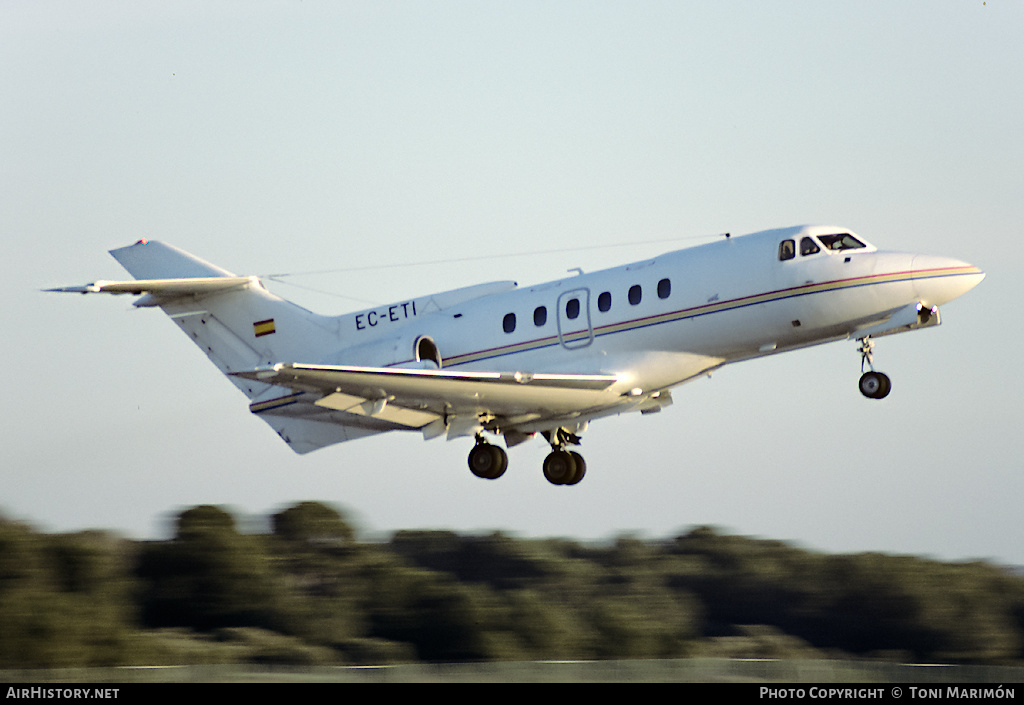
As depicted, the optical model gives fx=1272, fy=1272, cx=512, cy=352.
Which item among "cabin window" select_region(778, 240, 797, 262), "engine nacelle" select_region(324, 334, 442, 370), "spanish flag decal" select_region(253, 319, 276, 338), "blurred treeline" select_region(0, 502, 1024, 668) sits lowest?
"blurred treeline" select_region(0, 502, 1024, 668)

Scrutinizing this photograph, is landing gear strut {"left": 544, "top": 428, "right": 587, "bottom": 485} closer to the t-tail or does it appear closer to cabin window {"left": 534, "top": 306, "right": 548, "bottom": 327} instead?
cabin window {"left": 534, "top": 306, "right": 548, "bottom": 327}

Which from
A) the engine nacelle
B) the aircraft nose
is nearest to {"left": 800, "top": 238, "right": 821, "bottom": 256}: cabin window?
the aircraft nose

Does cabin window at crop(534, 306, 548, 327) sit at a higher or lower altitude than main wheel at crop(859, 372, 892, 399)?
higher

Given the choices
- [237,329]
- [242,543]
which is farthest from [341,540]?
[237,329]

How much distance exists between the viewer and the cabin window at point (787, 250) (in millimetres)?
21922

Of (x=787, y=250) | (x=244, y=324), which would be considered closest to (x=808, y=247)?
(x=787, y=250)

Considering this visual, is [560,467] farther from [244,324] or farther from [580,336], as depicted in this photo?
[244,324]

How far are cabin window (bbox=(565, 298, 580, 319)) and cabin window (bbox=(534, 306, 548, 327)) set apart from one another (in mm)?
474

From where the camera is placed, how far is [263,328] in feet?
92.0

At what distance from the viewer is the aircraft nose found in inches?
837

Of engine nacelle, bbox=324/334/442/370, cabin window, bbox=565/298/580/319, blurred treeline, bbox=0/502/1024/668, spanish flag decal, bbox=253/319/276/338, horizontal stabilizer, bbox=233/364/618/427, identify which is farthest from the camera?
blurred treeline, bbox=0/502/1024/668

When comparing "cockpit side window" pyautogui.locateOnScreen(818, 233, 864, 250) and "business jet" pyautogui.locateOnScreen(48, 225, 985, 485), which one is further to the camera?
"cockpit side window" pyautogui.locateOnScreen(818, 233, 864, 250)

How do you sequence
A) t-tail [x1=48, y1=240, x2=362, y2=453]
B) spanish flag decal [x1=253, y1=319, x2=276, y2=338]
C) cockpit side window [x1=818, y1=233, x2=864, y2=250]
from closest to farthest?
1. cockpit side window [x1=818, y1=233, x2=864, y2=250]
2. t-tail [x1=48, y1=240, x2=362, y2=453]
3. spanish flag decal [x1=253, y1=319, x2=276, y2=338]
